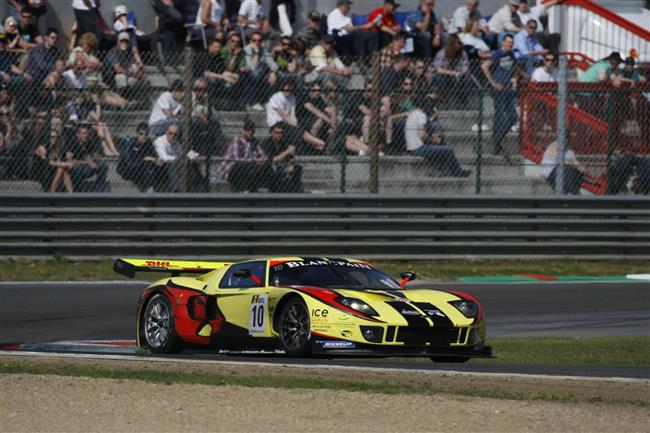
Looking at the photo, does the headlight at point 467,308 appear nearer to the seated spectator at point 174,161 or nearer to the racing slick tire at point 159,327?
the racing slick tire at point 159,327

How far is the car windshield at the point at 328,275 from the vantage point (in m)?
10.9

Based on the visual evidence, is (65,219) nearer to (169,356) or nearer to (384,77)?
(384,77)

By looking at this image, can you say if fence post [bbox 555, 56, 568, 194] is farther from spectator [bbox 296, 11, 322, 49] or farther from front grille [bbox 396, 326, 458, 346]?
front grille [bbox 396, 326, 458, 346]

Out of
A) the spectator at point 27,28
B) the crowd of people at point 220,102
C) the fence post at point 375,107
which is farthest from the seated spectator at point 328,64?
the spectator at point 27,28

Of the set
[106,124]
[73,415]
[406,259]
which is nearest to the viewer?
[73,415]

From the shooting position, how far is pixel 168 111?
→ 16.6 metres

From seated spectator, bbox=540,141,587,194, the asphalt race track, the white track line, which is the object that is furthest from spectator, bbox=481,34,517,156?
the white track line

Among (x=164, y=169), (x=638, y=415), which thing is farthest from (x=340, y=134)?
(x=638, y=415)

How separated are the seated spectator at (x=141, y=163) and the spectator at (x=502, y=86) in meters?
4.46

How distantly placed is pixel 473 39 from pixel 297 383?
12294 millimetres

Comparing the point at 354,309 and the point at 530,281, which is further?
the point at 530,281

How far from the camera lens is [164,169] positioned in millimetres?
16922

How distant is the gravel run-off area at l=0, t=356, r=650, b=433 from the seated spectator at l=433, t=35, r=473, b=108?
28.0 feet

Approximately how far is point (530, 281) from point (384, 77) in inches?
129
